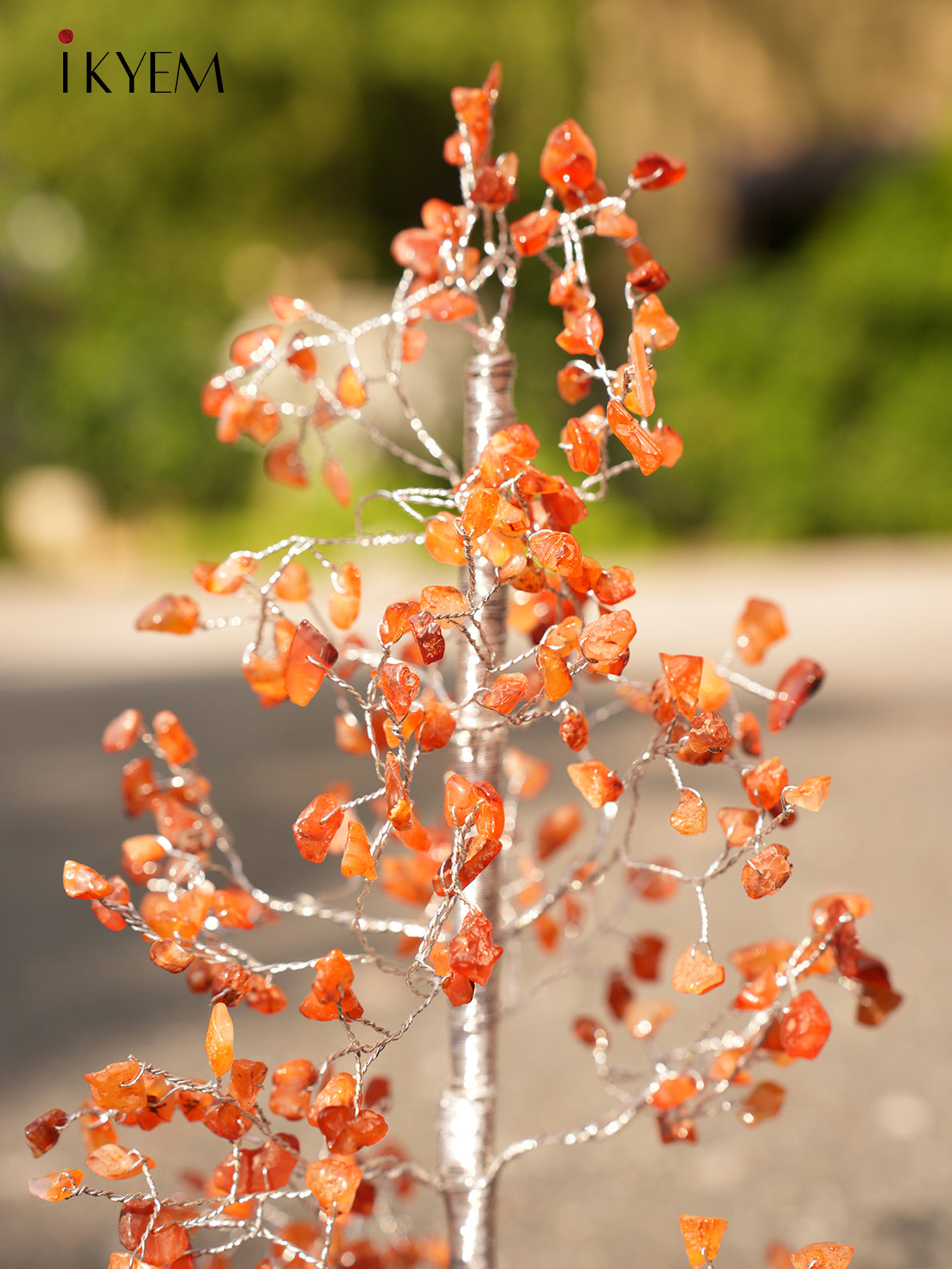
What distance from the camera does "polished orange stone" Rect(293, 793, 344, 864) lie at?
29.7 inches

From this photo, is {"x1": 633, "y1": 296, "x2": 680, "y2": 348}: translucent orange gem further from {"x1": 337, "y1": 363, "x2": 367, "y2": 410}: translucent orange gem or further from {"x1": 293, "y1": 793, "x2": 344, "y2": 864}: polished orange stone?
{"x1": 293, "y1": 793, "x2": 344, "y2": 864}: polished orange stone

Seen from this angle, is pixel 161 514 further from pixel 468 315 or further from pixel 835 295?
pixel 468 315

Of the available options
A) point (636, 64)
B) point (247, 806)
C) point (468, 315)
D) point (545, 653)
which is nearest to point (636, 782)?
point (545, 653)

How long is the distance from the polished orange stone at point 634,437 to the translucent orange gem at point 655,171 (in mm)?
216

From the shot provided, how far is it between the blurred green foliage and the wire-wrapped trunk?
751cm

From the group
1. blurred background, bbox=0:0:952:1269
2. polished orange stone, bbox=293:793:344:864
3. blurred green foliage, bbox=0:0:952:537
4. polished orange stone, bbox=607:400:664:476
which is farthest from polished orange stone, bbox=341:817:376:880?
blurred green foliage, bbox=0:0:952:537

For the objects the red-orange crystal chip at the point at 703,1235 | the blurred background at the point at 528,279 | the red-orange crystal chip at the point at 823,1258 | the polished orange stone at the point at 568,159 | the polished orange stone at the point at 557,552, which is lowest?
the red-orange crystal chip at the point at 823,1258

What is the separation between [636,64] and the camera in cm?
1058

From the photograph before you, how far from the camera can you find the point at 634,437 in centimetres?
78

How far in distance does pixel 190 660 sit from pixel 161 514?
11.3 feet

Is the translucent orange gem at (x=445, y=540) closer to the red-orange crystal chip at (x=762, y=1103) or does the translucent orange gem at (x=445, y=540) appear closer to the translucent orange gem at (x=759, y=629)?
the translucent orange gem at (x=759, y=629)

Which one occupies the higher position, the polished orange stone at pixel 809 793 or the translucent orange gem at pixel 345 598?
the translucent orange gem at pixel 345 598

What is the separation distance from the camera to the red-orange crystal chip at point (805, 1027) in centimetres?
89

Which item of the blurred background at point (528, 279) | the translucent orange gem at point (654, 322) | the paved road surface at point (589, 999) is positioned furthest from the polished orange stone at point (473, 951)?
the blurred background at point (528, 279)
